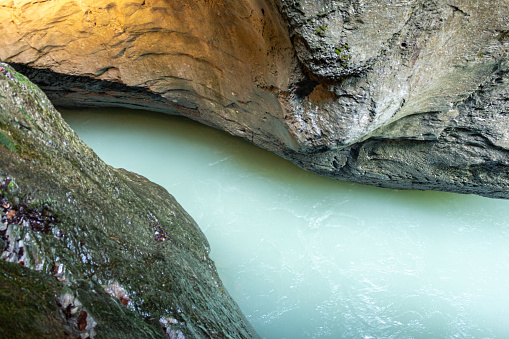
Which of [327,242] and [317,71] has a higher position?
[317,71]

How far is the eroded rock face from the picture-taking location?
179 cm

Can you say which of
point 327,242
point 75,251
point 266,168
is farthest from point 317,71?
point 266,168

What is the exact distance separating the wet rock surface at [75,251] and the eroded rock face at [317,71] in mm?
1143

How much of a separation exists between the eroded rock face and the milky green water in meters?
0.46

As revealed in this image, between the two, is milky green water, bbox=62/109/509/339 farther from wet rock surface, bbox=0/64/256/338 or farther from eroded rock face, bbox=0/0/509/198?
wet rock surface, bbox=0/64/256/338

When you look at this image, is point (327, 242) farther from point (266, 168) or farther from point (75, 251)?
point (75, 251)

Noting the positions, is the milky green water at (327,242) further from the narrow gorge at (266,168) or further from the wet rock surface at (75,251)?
the wet rock surface at (75,251)

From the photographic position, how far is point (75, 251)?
3.73ft

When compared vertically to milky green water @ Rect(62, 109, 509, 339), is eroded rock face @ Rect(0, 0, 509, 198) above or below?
above

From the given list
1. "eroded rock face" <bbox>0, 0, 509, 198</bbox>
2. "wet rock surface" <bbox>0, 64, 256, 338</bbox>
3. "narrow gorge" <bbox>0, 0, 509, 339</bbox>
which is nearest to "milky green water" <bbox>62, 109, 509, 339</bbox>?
"narrow gorge" <bbox>0, 0, 509, 339</bbox>

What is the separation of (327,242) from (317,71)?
1742 millimetres

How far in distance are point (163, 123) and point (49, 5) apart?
160cm

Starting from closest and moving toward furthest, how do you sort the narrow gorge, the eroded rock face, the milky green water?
the narrow gorge, the eroded rock face, the milky green water

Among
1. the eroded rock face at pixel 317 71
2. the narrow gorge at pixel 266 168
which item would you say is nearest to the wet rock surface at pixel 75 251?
the narrow gorge at pixel 266 168
